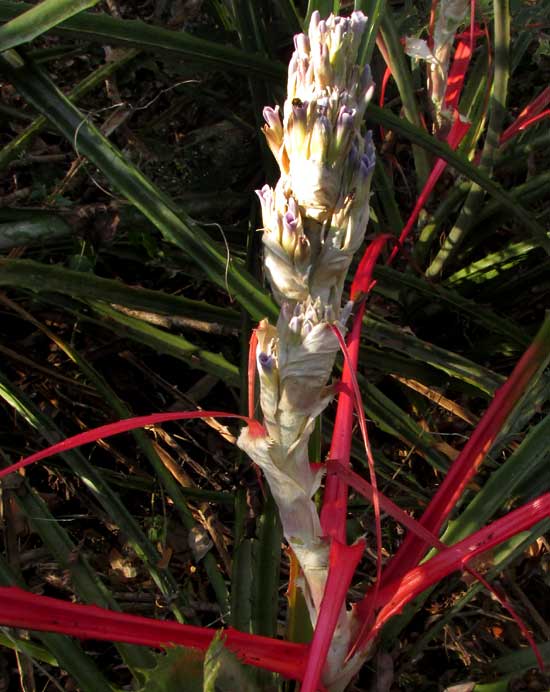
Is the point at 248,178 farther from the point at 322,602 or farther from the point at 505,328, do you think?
the point at 322,602

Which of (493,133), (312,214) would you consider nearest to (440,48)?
(493,133)

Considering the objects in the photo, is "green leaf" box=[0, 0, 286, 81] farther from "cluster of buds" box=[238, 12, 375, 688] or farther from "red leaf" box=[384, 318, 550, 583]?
"red leaf" box=[384, 318, 550, 583]

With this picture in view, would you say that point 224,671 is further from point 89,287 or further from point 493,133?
point 493,133

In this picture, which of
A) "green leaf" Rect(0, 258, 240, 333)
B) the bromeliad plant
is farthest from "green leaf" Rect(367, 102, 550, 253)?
"green leaf" Rect(0, 258, 240, 333)

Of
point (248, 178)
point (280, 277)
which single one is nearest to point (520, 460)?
point (280, 277)

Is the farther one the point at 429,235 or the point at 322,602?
the point at 429,235

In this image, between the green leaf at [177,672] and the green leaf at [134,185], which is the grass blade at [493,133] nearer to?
the green leaf at [134,185]
